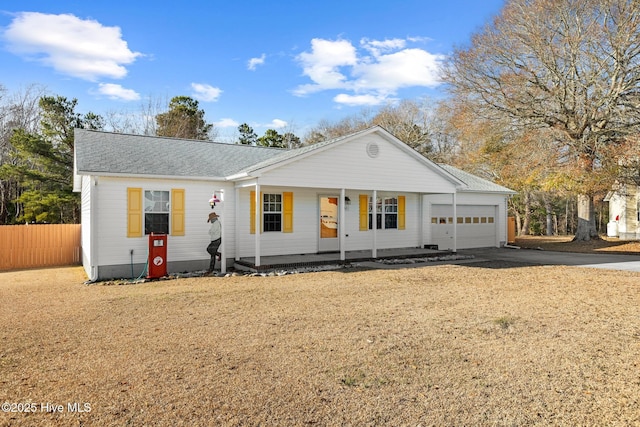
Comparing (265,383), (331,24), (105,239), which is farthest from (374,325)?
(331,24)

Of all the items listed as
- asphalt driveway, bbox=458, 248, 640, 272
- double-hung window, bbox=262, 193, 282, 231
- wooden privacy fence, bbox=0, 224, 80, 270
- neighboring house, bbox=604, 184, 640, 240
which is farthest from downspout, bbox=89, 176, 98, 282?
neighboring house, bbox=604, 184, 640, 240

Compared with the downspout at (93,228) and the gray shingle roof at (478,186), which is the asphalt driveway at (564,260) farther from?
the downspout at (93,228)

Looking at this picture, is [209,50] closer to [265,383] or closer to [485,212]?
[485,212]

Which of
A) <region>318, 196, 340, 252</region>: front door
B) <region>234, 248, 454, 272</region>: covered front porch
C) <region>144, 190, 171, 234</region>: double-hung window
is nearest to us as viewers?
<region>144, 190, 171, 234</region>: double-hung window

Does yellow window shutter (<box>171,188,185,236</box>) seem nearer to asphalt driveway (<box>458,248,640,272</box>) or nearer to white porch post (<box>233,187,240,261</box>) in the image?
white porch post (<box>233,187,240,261</box>)

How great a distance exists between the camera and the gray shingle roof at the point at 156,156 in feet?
35.6

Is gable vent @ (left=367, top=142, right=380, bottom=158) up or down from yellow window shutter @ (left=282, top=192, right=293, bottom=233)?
up

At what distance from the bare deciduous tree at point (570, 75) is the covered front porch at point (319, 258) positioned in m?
9.00

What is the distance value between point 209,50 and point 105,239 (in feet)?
35.5

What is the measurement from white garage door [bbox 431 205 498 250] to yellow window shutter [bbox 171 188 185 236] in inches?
397

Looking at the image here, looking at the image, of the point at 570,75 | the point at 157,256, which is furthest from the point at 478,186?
the point at 157,256

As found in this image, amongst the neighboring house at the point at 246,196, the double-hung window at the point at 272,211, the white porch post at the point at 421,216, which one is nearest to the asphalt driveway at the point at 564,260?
the white porch post at the point at 421,216

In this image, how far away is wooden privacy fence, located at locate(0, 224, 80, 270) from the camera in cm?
1390

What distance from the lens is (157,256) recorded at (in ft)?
34.6
